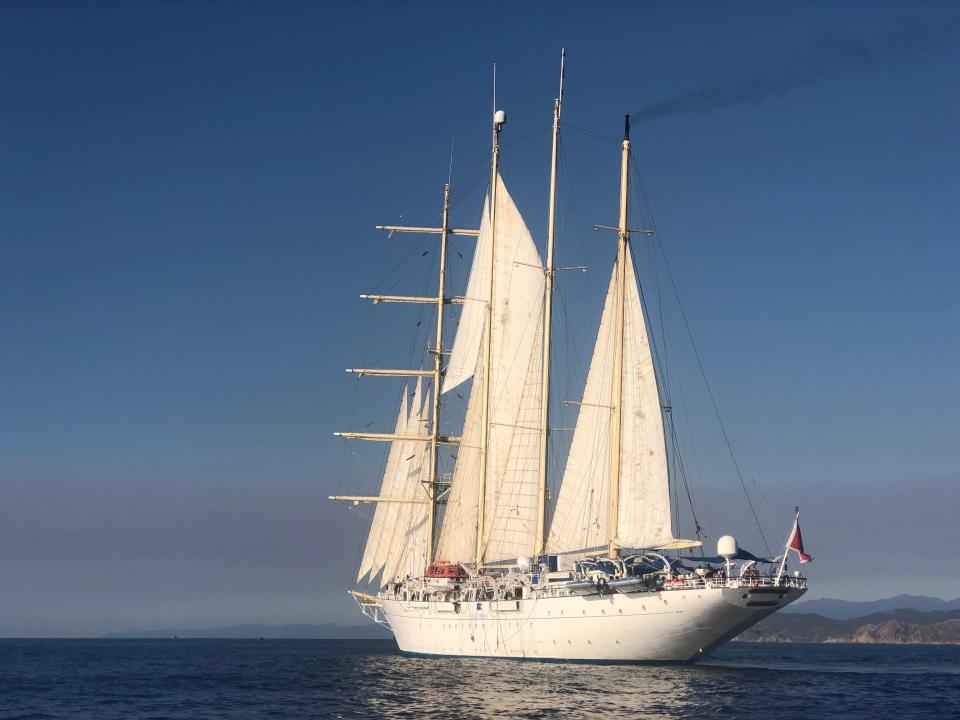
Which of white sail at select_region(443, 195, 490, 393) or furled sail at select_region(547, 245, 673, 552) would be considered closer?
furled sail at select_region(547, 245, 673, 552)

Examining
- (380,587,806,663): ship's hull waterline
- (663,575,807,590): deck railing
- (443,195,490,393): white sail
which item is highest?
(443,195,490,393): white sail

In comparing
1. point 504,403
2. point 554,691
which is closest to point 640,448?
point 504,403

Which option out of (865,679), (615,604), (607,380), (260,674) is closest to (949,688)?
(865,679)

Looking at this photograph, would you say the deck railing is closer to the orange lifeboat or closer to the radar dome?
the radar dome

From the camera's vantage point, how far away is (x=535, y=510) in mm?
74938

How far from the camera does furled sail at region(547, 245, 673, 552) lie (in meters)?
64.1

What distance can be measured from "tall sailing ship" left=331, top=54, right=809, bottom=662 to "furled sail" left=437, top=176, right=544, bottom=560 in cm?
11

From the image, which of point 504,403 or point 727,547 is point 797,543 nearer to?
point 727,547

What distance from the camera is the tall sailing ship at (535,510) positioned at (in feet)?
199

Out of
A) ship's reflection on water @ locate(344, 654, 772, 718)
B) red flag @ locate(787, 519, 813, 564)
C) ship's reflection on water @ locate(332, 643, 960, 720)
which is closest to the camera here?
ship's reflection on water @ locate(332, 643, 960, 720)

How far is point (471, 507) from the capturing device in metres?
80.7

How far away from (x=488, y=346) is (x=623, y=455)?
60.2ft

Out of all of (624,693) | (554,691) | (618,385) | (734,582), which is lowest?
(554,691)

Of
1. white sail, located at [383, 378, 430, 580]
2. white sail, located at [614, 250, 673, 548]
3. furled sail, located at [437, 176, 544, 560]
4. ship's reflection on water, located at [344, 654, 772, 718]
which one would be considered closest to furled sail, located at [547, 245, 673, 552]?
white sail, located at [614, 250, 673, 548]
